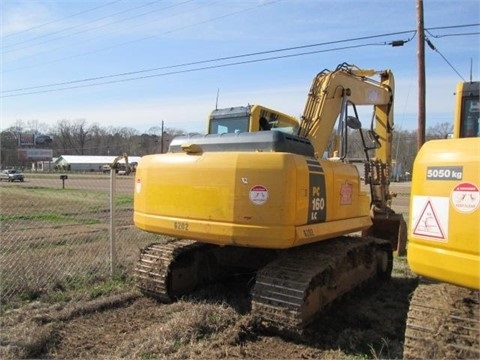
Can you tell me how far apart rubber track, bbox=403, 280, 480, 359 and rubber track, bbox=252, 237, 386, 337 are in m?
1.43

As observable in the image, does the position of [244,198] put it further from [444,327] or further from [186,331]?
[444,327]

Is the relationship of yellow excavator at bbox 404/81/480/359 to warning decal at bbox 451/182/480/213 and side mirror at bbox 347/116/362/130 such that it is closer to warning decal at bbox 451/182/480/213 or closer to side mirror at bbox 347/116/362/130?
warning decal at bbox 451/182/480/213

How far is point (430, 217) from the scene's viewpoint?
123 inches

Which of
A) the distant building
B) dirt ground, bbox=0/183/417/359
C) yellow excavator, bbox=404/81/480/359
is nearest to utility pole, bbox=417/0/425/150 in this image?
dirt ground, bbox=0/183/417/359

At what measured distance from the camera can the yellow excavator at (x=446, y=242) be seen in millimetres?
2898

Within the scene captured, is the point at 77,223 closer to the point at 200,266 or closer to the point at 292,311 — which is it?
the point at 200,266

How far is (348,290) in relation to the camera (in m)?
6.26

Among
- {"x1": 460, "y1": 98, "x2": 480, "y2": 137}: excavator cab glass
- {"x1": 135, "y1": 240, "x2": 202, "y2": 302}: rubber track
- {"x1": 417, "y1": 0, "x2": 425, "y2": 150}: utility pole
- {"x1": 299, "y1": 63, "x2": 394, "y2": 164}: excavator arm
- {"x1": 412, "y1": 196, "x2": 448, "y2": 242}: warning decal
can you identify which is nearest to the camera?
{"x1": 412, "y1": 196, "x2": 448, "y2": 242}: warning decal

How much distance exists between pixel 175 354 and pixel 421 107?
1444 cm

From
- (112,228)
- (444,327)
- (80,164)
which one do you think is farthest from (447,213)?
(80,164)

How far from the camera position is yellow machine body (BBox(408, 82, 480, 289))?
2.88 m

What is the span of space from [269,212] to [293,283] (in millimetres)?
766

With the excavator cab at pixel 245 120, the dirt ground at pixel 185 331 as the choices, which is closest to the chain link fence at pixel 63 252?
the dirt ground at pixel 185 331

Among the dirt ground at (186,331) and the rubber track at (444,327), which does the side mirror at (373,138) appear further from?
the rubber track at (444,327)
